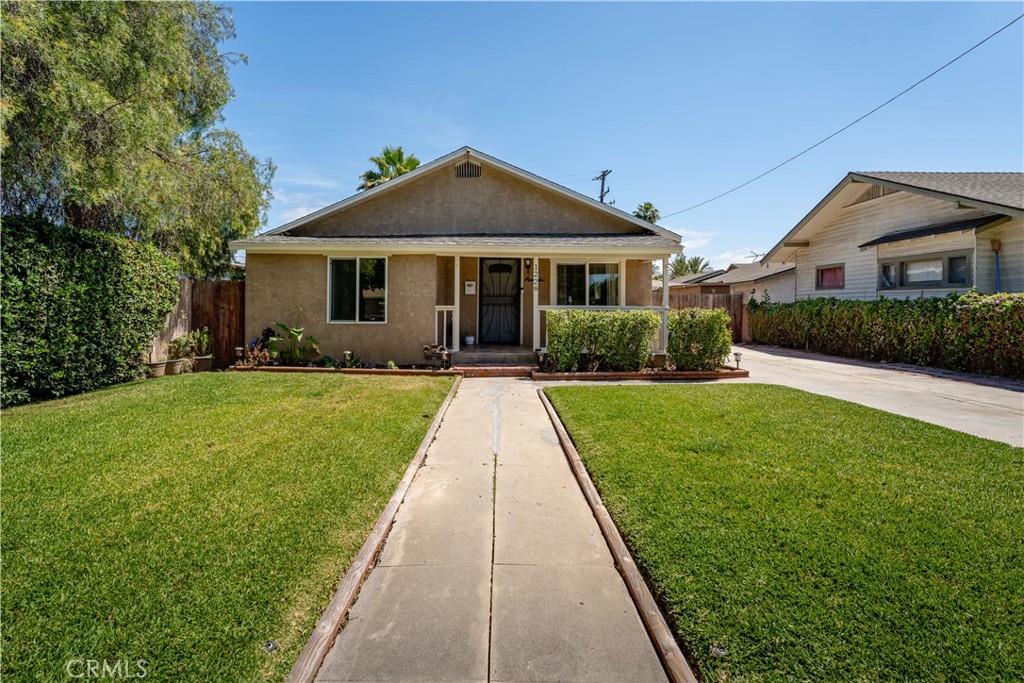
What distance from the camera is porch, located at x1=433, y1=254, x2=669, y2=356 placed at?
469 inches

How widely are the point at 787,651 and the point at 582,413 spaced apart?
4.23 meters

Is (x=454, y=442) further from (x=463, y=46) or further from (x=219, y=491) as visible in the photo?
(x=463, y=46)

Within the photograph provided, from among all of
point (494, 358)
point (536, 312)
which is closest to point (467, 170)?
point (536, 312)

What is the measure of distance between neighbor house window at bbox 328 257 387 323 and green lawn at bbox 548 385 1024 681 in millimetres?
7106

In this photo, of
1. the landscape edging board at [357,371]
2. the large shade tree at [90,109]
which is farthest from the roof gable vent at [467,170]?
the large shade tree at [90,109]

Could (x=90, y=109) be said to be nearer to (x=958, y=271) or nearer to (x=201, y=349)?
(x=201, y=349)

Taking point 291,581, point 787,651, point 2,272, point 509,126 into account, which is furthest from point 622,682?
point 509,126

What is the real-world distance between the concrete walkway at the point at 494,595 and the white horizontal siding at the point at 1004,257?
1433 cm

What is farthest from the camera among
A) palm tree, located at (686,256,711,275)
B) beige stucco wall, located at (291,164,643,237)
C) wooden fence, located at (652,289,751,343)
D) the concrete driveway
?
palm tree, located at (686,256,711,275)

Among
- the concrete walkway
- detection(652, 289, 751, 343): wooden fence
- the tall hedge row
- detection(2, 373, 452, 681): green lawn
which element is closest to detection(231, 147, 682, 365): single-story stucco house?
the tall hedge row

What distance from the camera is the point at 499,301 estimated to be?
1276 cm

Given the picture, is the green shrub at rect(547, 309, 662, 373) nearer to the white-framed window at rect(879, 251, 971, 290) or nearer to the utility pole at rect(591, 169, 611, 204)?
the white-framed window at rect(879, 251, 971, 290)

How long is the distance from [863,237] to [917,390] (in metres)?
9.46

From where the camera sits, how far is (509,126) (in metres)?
16.1
